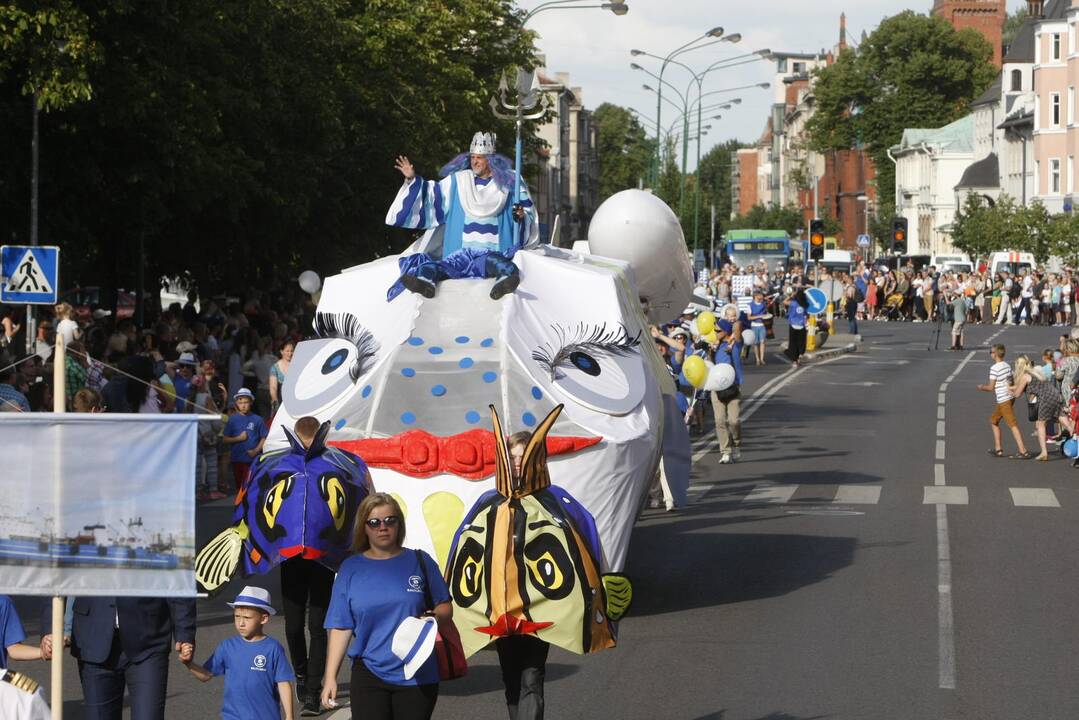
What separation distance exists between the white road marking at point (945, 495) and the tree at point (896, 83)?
9369 centimetres

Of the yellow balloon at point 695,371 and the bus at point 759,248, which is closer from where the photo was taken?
the yellow balloon at point 695,371

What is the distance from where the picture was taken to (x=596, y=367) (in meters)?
13.1

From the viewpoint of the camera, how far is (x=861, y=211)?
14400 cm

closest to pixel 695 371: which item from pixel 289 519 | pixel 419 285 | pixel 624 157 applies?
pixel 419 285

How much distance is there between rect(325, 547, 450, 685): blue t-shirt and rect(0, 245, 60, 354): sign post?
51.5 ft

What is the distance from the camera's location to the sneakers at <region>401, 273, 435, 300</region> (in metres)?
13.3

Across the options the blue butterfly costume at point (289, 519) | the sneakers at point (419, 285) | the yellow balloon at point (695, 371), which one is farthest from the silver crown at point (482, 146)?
the yellow balloon at point (695, 371)

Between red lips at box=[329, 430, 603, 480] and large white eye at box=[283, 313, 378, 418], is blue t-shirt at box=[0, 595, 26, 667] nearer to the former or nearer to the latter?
red lips at box=[329, 430, 603, 480]

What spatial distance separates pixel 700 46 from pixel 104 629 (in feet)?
177

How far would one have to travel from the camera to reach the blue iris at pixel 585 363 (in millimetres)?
13047

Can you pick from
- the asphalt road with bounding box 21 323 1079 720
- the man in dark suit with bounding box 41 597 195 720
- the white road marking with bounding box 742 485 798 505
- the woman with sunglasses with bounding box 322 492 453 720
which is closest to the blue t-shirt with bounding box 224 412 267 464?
the asphalt road with bounding box 21 323 1079 720

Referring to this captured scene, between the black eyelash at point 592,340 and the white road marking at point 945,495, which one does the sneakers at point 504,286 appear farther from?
the white road marking at point 945,495

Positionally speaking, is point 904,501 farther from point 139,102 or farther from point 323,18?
point 323,18

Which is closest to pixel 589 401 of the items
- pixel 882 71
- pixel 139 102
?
pixel 139 102
